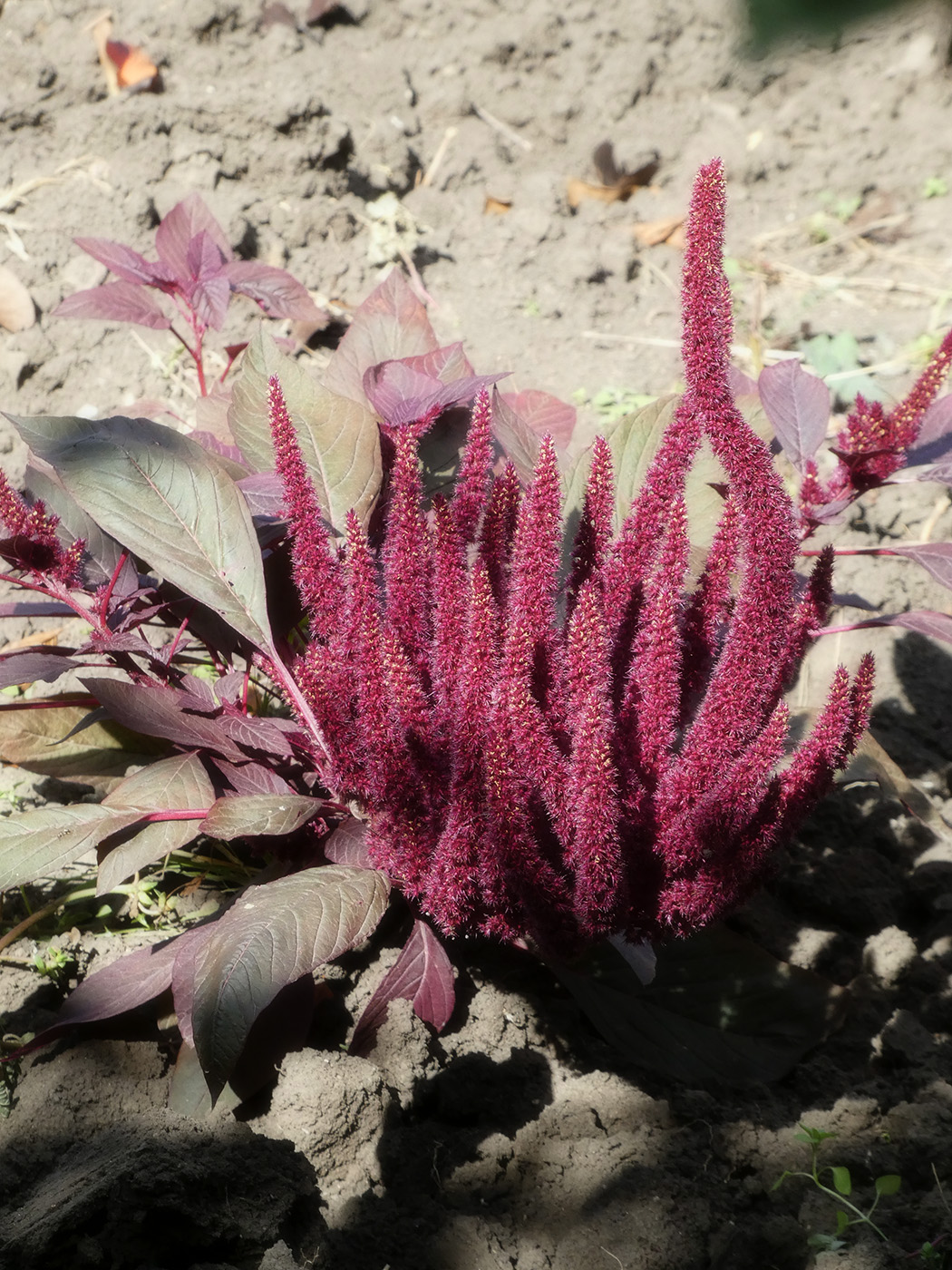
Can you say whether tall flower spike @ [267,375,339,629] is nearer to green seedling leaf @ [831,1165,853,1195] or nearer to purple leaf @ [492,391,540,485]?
purple leaf @ [492,391,540,485]

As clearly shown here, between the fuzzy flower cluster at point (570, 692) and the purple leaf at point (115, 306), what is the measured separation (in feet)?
3.41

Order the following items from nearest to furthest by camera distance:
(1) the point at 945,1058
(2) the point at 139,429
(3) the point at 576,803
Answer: (3) the point at 576,803, (2) the point at 139,429, (1) the point at 945,1058

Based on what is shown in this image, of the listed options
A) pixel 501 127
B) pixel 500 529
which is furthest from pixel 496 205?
pixel 500 529

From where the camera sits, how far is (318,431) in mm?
1867

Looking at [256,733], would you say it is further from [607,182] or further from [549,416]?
[607,182]

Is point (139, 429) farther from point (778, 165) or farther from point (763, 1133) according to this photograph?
point (778, 165)

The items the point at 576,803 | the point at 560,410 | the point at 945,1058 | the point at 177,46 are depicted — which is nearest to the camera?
the point at 576,803

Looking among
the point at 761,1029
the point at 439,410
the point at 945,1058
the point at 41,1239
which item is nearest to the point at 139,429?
the point at 439,410

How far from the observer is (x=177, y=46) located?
390 centimetres

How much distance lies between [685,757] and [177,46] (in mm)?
3594

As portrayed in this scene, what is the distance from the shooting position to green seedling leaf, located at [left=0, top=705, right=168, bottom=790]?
6.33ft

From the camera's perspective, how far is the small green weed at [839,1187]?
4.49 ft

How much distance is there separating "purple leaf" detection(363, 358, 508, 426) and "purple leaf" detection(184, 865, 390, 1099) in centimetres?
73

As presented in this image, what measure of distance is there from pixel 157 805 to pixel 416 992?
0.50m
